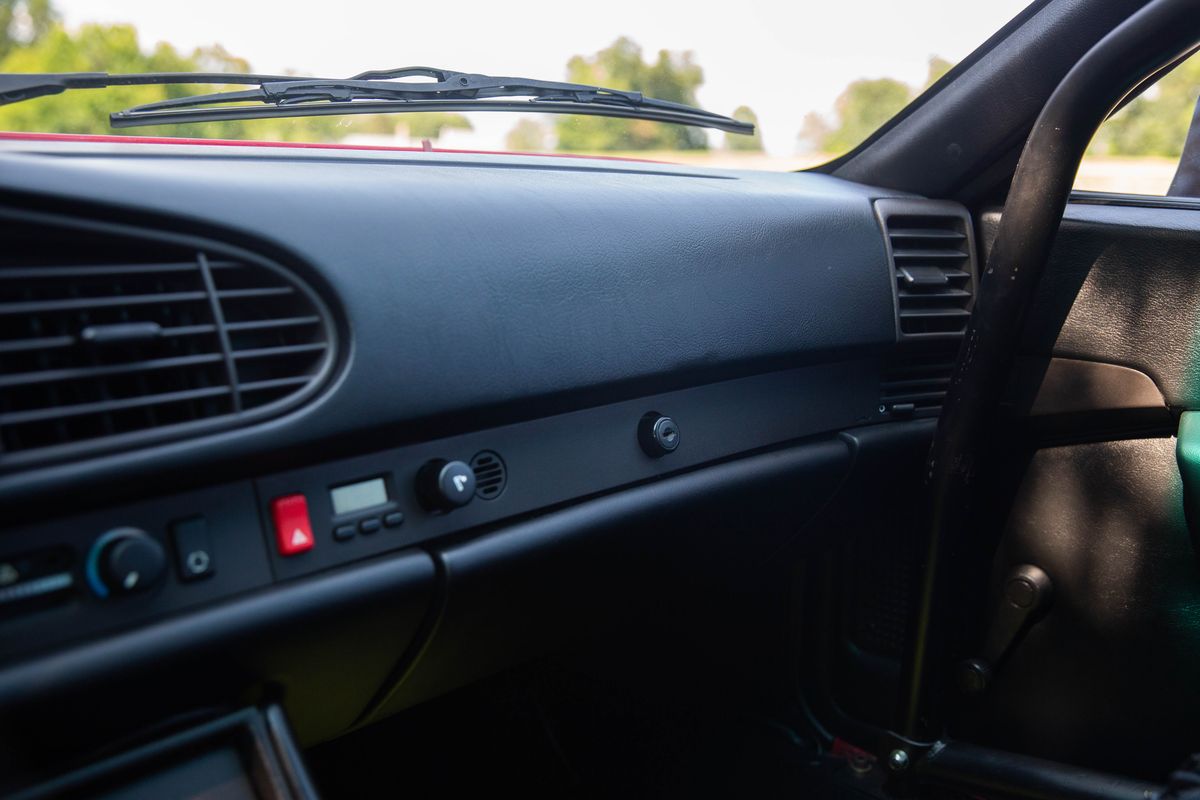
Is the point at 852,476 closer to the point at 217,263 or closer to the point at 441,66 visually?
the point at 441,66

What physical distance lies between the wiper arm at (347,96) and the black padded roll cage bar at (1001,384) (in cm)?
75

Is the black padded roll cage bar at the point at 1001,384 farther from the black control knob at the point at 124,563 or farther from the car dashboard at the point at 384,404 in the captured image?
the black control knob at the point at 124,563

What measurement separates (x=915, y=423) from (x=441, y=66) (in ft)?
3.62

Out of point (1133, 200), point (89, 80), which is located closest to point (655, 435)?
point (89, 80)

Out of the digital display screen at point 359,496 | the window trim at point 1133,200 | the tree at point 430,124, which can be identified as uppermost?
the tree at point 430,124

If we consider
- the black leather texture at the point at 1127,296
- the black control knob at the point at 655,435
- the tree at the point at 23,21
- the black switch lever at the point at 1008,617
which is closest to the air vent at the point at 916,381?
the black leather texture at the point at 1127,296

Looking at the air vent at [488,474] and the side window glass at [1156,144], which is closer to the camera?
the air vent at [488,474]

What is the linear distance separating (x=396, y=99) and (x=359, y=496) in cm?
77

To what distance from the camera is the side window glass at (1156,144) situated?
1.93 m

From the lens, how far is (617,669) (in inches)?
89.0

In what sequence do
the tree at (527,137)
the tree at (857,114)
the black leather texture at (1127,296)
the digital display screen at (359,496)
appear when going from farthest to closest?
the tree at (857,114) < the tree at (527,137) < the black leather texture at (1127,296) < the digital display screen at (359,496)

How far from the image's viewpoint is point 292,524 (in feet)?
3.91

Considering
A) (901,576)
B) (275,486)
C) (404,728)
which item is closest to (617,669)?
(404,728)

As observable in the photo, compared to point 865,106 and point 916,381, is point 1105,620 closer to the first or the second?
point 916,381
